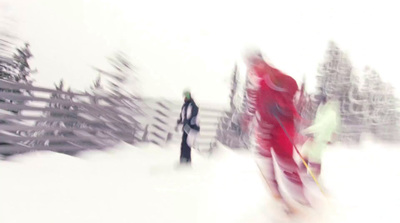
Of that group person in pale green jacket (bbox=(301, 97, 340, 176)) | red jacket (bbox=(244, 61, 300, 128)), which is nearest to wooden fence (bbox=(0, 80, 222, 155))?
red jacket (bbox=(244, 61, 300, 128))

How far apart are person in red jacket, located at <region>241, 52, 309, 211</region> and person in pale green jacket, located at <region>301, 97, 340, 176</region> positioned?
14 cm

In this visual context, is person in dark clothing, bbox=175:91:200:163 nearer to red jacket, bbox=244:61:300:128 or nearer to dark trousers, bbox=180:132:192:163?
dark trousers, bbox=180:132:192:163

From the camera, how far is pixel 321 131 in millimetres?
1813

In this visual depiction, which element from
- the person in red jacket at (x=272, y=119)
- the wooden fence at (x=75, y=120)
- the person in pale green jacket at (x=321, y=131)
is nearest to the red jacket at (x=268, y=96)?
the person in red jacket at (x=272, y=119)

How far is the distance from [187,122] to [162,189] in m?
0.28

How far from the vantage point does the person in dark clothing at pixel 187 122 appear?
1469 mm

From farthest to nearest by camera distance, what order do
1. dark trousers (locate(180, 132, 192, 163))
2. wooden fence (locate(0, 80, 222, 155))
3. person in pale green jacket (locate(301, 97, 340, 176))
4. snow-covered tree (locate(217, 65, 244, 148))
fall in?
1. person in pale green jacket (locate(301, 97, 340, 176))
2. snow-covered tree (locate(217, 65, 244, 148))
3. dark trousers (locate(180, 132, 192, 163))
4. wooden fence (locate(0, 80, 222, 155))

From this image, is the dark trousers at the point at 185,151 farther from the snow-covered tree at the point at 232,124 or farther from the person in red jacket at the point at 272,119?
the person in red jacket at the point at 272,119

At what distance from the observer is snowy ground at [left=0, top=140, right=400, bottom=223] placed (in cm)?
114

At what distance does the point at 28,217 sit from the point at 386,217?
1.62 metres

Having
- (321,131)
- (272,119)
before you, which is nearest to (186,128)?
(272,119)

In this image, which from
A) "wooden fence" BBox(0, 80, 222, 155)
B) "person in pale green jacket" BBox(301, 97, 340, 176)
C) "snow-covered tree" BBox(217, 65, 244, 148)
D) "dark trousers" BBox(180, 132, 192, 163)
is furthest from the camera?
"person in pale green jacket" BBox(301, 97, 340, 176)

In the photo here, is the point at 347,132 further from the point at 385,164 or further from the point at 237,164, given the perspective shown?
the point at 237,164

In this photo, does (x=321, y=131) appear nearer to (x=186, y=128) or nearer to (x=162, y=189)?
(x=186, y=128)
